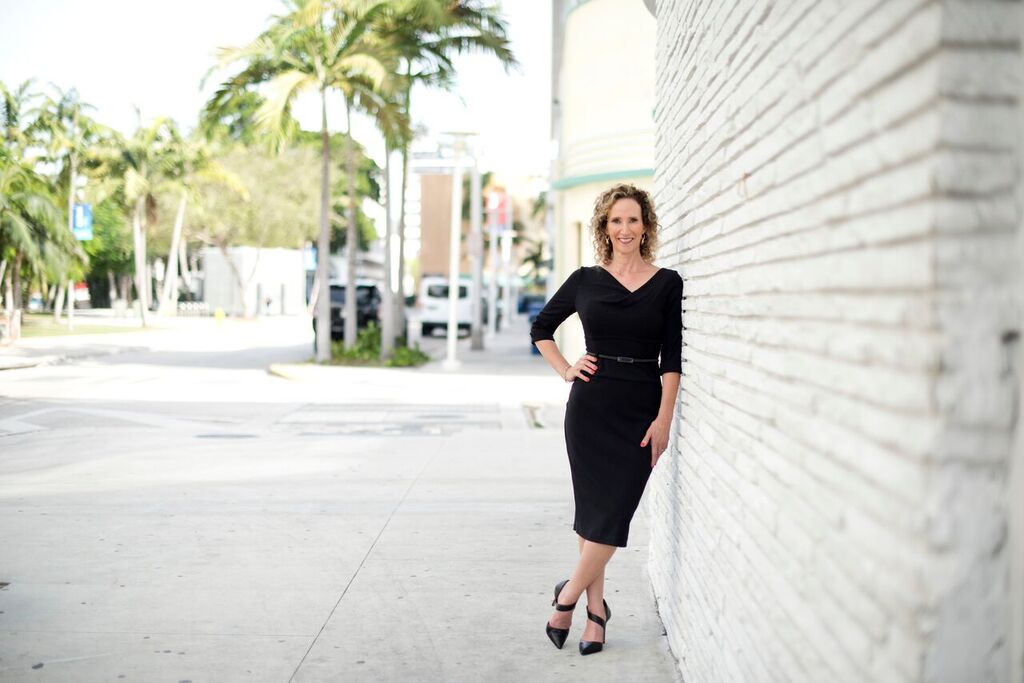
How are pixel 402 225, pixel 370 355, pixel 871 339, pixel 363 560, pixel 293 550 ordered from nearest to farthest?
pixel 871 339
pixel 363 560
pixel 293 550
pixel 370 355
pixel 402 225

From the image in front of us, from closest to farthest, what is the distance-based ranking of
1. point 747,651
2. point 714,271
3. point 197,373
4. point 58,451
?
point 747,651
point 714,271
point 58,451
point 197,373

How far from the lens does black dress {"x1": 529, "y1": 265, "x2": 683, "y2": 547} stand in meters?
4.30

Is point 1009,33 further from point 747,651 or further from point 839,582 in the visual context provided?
point 747,651

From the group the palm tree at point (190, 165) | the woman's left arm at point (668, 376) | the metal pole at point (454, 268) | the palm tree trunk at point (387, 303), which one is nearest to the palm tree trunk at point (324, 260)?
the palm tree trunk at point (387, 303)

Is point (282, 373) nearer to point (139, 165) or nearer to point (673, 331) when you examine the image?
point (673, 331)

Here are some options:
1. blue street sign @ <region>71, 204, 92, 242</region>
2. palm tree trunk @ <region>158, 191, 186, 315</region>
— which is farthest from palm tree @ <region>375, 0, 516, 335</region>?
palm tree trunk @ <region>158, 191, 186, 315</region>

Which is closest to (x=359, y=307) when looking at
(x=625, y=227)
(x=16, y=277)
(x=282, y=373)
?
(x=16, y=277)

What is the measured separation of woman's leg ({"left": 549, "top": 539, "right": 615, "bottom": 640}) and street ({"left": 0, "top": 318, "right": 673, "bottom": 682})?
5.2 inches

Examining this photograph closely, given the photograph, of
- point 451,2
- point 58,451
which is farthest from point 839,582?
point 451,2

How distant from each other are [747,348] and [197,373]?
1891 cm

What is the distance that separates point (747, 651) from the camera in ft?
10.1

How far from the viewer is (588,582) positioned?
4531 mm

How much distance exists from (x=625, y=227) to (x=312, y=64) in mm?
18313

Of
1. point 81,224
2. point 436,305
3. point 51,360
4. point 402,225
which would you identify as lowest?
point 51,360
